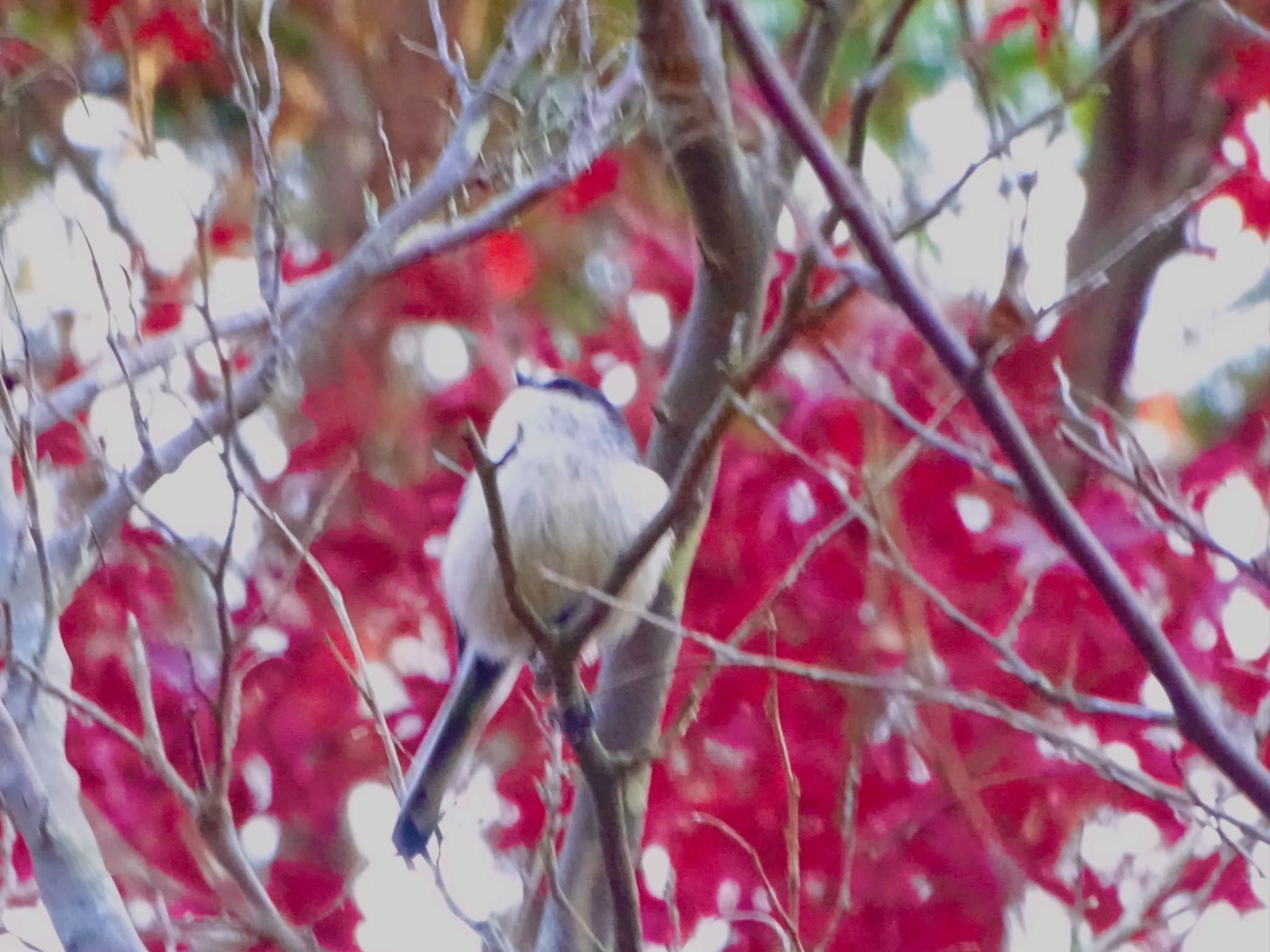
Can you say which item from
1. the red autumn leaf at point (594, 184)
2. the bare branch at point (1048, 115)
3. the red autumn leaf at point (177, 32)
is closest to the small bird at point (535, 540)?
the red autumn leaf at point (594, 184)

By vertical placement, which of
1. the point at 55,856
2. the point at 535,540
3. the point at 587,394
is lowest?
the point at 55,856

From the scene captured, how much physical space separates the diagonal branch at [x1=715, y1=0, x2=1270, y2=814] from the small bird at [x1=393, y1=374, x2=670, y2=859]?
3.70 feet

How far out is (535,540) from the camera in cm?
249

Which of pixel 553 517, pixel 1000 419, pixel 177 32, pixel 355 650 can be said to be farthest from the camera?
pixel 177 32

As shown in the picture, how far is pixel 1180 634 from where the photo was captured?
7.82 feet

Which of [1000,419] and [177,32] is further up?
[177,32]

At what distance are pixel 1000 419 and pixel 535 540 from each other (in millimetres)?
1328

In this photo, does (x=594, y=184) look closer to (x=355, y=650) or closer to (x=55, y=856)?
(x=355, y=650)

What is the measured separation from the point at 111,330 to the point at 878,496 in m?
1.22

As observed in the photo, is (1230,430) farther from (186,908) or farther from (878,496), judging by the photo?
(186,908)

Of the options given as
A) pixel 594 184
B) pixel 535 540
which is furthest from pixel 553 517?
pixel 594 184

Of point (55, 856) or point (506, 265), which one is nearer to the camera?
point (55, 856)

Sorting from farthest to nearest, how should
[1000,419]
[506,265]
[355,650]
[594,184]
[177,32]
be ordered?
[177,32]
[506,265]
[594,184]
[355,650]
[1000,419]

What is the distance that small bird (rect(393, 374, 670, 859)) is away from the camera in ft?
8.13
